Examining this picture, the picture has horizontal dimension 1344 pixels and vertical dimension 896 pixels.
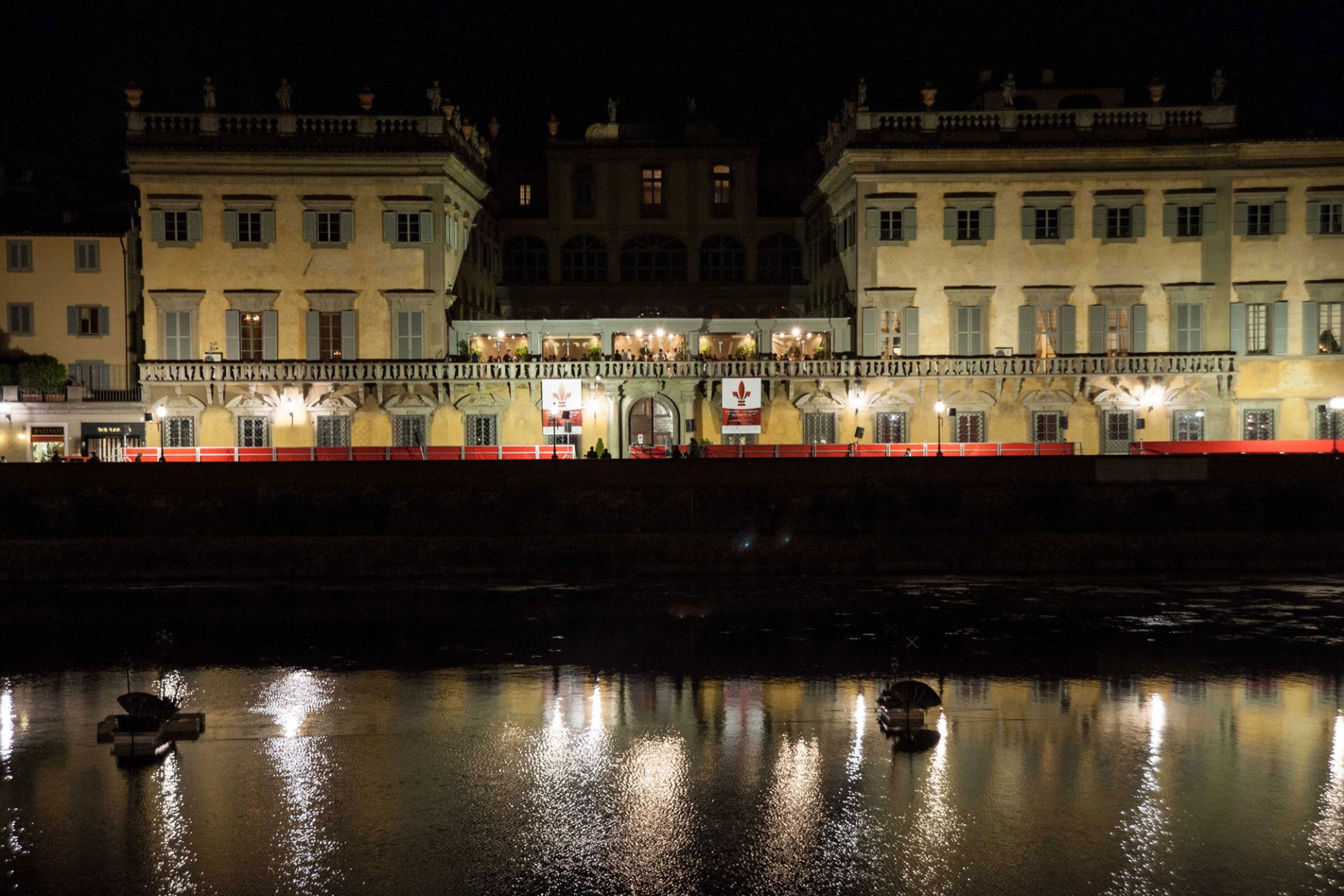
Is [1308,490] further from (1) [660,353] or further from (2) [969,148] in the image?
(1) [660,353]

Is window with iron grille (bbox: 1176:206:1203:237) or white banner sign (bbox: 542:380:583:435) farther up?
window with iron grille (bbox: 1176:206:1203:237)

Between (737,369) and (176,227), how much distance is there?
2445 centimetres

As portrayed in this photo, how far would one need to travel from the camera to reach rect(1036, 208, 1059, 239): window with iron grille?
5578cm

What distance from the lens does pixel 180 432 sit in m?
54.2

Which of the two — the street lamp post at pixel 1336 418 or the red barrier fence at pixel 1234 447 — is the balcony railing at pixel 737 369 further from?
the street lamp post at pixel 1336 418

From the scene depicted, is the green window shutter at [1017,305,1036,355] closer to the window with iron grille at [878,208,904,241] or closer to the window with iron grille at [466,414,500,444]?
the window with iron grille at [878,208,904,241]

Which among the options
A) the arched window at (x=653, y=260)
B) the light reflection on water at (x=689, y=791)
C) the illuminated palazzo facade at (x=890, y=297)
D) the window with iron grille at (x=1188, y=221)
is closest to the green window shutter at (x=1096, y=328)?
the illuminated palazzo facade at (x=890, y=297)

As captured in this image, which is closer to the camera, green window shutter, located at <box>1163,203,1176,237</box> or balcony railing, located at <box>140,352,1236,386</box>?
balcony railing, located at <box>140,352,1236,386</box>

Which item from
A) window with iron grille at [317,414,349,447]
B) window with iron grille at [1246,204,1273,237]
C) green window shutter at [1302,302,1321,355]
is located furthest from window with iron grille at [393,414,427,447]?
green window shutter at [1302,302,1321,355]

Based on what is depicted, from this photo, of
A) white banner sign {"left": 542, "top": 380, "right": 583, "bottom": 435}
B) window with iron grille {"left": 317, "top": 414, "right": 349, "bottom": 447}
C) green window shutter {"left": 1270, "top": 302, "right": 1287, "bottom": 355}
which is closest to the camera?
white banner sign {"left": 542, "top": 380, "right": 583, "bottom": 435}

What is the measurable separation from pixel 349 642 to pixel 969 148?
3690cm

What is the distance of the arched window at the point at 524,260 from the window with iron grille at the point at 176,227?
57.7 feet

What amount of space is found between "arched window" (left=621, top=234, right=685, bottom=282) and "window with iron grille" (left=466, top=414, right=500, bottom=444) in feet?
49.0

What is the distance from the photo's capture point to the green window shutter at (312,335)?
2175 inches
